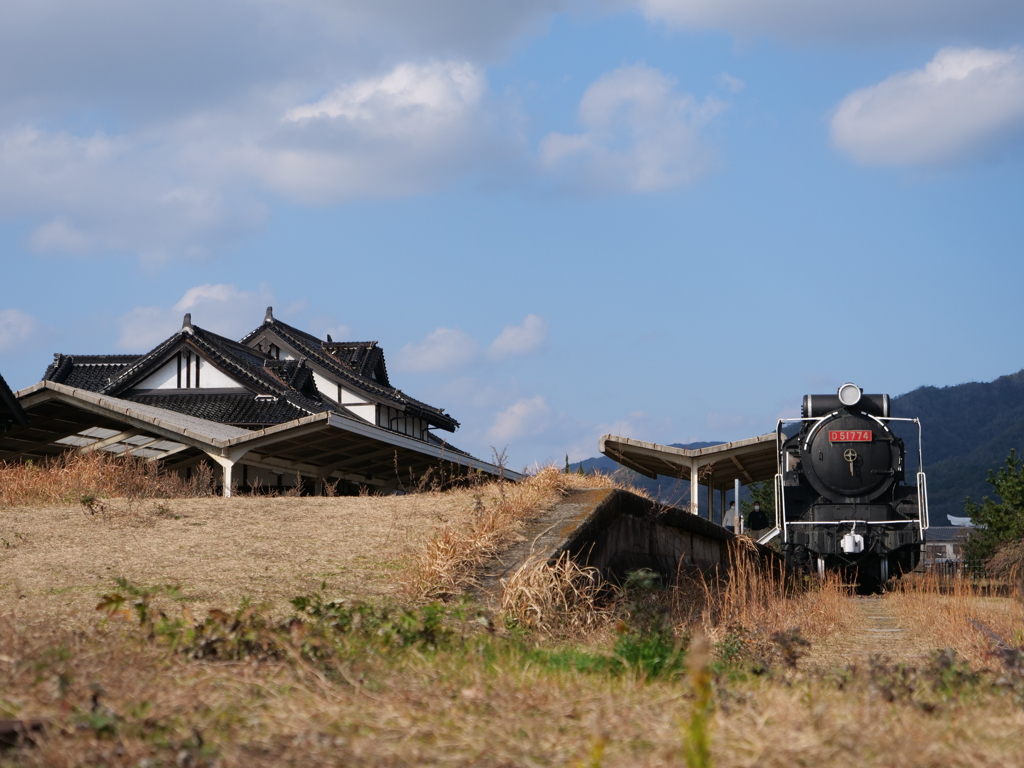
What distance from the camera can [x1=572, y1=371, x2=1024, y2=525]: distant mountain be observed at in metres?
118

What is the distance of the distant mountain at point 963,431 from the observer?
118m

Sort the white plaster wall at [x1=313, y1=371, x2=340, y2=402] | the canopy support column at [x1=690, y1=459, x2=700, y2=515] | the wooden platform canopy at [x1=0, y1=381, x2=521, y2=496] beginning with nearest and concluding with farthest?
the wooden platform canopy at [x1=0, y1=381, x2=521, y2=496] < the canopy support column at [x1=690, y1=459, x2=700, y2=515] < the white plaster wall at [x1=313, y1=371, x2=340, y2=402]

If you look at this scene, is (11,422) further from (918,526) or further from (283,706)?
(283,706)

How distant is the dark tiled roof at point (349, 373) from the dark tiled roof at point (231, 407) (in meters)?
5.41

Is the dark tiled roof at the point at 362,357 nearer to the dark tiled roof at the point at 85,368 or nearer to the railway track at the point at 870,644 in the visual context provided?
the dark tiled roof at the point at 85,368

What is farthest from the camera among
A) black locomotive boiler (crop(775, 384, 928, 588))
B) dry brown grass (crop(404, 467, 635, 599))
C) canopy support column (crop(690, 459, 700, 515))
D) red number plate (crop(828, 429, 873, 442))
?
canopy support column (crop(690, 459, 700, 515))

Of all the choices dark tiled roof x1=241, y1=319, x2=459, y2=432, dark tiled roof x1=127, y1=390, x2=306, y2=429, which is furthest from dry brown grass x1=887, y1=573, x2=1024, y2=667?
dark tiled roof x1=241, y1=319, x2=459, y2=432

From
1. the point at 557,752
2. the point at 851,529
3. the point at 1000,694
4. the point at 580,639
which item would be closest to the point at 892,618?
the point at 851,529

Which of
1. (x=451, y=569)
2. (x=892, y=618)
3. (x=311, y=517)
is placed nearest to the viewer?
(x=451, y=569)

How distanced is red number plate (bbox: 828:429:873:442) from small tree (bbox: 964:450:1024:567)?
13034mm

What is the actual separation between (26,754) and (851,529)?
13.8m

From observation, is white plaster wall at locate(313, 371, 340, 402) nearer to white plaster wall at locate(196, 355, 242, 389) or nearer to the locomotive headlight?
white plaster wall at locate(196, 355, 242, 389)

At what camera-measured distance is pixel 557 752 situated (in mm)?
3068

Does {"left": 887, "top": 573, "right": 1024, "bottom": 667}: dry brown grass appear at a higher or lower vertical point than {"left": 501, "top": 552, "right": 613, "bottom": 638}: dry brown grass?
lower
